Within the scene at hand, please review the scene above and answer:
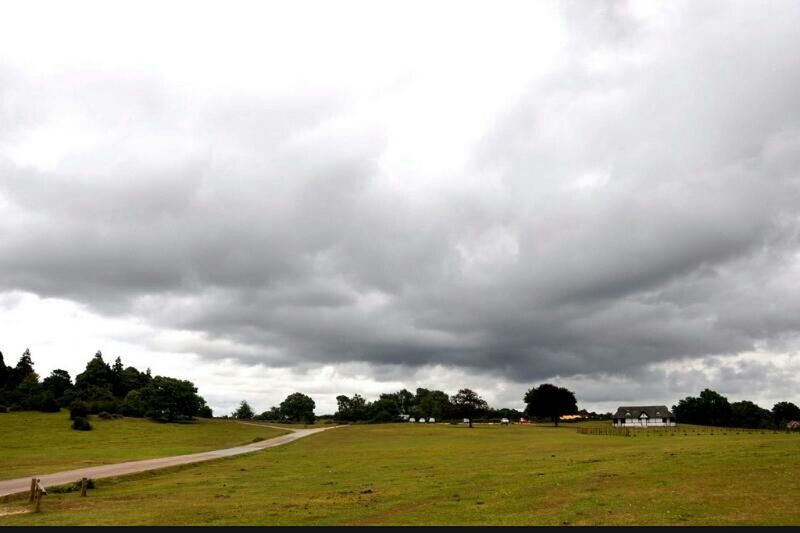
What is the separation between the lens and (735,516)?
20.9m

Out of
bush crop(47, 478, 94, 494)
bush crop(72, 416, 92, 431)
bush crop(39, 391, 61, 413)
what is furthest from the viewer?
bush crop(39, 391, 61, 413)

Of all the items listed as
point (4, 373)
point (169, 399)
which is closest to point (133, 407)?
point (169, 399)

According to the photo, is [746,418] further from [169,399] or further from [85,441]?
[85,441]

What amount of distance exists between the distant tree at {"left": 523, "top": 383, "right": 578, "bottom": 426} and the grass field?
116 metres

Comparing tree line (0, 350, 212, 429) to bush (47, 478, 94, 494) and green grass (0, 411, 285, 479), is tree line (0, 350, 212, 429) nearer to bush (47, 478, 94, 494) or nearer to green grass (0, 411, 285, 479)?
green grass (0, 411, 285, 479)

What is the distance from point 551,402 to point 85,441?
113 metres

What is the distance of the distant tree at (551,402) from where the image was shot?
156625 mm

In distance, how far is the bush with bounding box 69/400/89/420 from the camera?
11645 centimetres

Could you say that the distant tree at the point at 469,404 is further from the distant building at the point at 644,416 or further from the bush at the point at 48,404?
the bush at the point at 48,404

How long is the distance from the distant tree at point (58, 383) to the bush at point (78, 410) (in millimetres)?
36446

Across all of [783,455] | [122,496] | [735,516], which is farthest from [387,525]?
[783,455]

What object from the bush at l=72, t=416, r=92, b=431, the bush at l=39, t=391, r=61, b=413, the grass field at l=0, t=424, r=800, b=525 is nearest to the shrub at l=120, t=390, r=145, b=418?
the bush at l=39, t=391, r=61, b=413

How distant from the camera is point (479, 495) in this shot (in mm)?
28375
